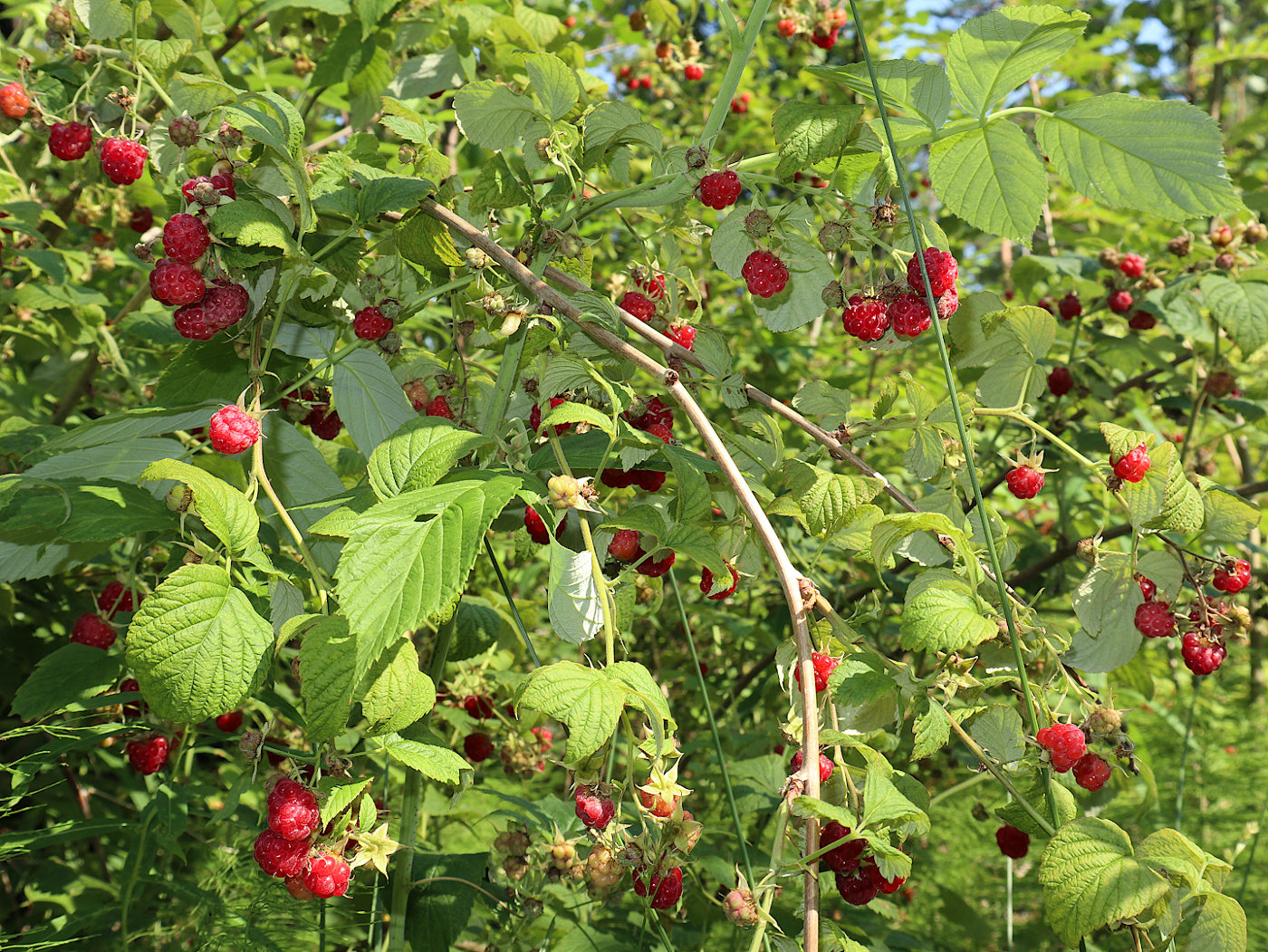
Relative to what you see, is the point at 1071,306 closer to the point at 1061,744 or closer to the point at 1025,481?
the point at 1025,481

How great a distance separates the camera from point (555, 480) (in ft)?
2.42

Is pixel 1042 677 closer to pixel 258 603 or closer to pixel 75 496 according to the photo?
pixel 258 603

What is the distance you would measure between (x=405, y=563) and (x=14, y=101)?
102cm

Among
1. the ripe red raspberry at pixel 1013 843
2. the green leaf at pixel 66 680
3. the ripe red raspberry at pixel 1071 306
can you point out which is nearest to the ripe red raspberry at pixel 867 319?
the ripe red raspberry at pixel 1013 843

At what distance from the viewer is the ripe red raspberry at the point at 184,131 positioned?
89cm

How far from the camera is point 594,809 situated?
73cm

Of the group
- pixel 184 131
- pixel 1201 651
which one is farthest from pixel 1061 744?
pixel 184 131

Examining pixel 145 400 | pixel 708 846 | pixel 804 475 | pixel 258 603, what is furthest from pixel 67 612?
pixel 804 475

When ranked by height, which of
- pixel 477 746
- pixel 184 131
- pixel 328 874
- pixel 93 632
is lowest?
pixel 477 746

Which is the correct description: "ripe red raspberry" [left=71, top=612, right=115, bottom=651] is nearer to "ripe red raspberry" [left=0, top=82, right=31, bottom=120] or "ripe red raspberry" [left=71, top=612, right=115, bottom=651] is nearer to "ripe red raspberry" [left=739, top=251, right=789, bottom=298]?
"ripe red raspberry" [left=0, top=82, right=31, bottom=120]

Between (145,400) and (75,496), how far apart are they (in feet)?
2.38

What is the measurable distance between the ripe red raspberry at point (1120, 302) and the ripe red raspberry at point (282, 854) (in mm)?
1844

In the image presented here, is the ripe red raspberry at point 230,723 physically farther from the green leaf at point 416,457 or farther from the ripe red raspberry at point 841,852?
the ripe red raspberry at point 841,852

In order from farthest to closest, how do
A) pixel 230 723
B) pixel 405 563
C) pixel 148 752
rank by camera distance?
pixel 230 723 → pixel 148 752 → pixel 405 563
